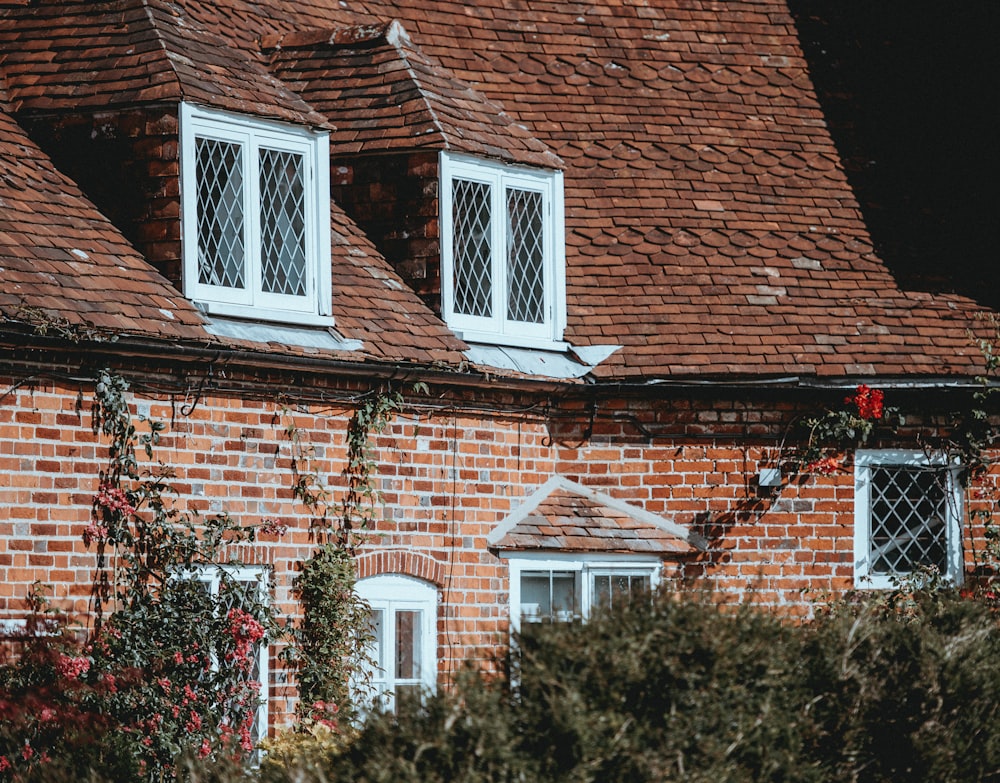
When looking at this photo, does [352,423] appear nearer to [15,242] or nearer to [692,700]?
[15,242]

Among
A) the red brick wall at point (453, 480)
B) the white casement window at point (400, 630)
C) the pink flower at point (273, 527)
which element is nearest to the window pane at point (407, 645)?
the white casement window at point (400, 630)

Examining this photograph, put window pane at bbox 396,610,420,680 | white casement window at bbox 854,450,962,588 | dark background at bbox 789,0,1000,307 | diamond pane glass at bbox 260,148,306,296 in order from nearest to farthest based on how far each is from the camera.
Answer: diamond pane glass at bbox 260,148,306,296 → window pane at bbox 396,610,420,680 → white casement window at bbox 854,450,962,588 → dark background at bbox 789,0,1000,307

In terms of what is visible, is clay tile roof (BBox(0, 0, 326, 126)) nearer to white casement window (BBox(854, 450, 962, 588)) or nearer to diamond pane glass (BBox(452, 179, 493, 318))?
diamond pane glass (BBox(452, 179, 493, 318))

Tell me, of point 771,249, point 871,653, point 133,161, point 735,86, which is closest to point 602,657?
point 871,653

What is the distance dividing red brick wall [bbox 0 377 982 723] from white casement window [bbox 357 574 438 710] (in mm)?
111

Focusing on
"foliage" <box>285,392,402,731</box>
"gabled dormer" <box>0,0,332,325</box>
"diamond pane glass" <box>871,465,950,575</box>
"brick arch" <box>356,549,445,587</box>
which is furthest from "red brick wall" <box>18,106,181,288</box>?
"diamond pane glass" <box>871,465,950,575</box>

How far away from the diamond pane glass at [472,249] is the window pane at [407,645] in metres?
2.62

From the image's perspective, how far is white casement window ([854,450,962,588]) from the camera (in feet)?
46.4

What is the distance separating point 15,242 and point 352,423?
9.56ft

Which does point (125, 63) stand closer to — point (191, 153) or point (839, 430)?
point (191, 153)

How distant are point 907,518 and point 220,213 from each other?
255 inches

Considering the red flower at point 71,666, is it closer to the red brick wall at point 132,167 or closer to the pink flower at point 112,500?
the pink flower at point 112,500

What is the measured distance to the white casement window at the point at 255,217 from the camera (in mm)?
12109

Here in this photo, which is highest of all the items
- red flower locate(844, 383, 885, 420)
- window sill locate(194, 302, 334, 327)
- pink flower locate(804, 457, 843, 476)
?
window sill locate(194, 302, 334, 327)
